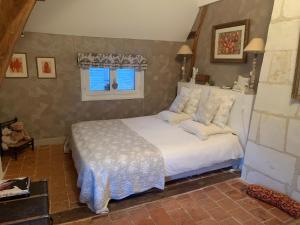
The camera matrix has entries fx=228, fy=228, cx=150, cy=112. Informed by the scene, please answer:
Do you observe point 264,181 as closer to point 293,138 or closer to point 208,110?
point 293,138

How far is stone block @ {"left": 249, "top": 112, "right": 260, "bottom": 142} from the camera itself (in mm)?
2859

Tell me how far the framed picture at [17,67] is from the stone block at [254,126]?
3.54m

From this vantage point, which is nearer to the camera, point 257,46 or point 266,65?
point 266,65

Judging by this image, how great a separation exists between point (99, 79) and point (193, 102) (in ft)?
5.94

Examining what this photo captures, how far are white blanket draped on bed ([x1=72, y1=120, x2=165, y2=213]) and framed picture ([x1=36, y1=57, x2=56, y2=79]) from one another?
1593 millimetres

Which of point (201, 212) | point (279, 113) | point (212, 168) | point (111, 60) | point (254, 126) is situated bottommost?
point (201, 212)

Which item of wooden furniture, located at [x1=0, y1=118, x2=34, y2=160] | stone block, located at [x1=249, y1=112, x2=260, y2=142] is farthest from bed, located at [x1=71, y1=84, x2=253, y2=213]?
wooden furniture, located at [x1=0, y1=118, x2=34, y2=160]

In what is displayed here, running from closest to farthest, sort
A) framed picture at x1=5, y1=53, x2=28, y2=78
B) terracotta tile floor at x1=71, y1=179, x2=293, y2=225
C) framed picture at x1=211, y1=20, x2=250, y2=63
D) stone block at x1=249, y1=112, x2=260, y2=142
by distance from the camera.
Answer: terracotta tile floor at x1=71, y1=179, x2=293, y2=225 < stone block at x1=249, y1=112, x2=260, y2=142 < framed picture at x1=211, y1=20, x2=250, y2=63 < framed picture at x1=5, y1=53, x2=28, y2=78

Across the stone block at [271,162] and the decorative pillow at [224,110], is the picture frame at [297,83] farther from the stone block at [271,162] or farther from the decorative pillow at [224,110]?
the decorative pillow at [224,110]

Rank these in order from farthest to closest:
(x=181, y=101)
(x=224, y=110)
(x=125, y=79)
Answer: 1. (x=125, y=79)
2. (x=181, y=101)
3. (x=224, y=110)

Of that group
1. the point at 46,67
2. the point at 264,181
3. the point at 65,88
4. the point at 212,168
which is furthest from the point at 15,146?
the point at 264,181

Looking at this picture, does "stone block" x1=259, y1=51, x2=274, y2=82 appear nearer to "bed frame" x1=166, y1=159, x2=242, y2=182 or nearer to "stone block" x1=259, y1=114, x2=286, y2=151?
"stone block" x1=259, y1=114, x2=286, y2=151

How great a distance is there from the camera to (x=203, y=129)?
310 centimetres

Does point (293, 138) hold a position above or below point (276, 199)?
above
